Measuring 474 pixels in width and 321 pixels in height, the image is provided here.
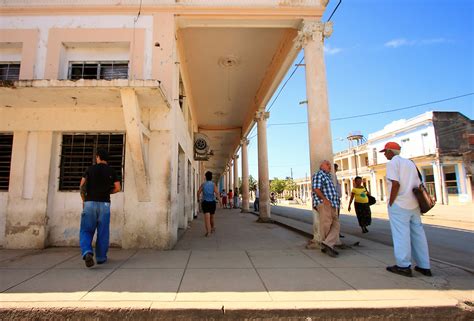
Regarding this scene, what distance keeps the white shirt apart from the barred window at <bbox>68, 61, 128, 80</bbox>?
5756 millimetres

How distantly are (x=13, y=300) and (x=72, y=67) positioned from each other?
5.17 meters

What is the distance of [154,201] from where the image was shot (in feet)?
19.2

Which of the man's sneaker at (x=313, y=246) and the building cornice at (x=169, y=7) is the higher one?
the building cornice at (x=169, y=7)

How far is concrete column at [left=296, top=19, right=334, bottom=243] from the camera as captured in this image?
6.15 meters

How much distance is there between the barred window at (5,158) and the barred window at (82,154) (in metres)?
Result: 1.12

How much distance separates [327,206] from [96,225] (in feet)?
13.5

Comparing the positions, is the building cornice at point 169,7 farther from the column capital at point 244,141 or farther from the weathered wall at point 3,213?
the column capital at point 244,141

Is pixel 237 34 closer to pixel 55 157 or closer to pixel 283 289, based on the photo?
pixel 55 157

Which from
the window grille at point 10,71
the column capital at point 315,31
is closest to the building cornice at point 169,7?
the column capital at point 315,31

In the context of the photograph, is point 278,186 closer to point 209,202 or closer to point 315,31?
point 209,202

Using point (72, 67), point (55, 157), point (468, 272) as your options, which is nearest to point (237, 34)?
point (72, 67)

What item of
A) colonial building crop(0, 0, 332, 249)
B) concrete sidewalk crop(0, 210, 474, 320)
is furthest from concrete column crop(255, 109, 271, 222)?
concrete sidewalk crop(0, 210, 474, 320)

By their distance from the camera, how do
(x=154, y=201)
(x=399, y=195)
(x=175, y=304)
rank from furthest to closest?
1. (x=154, y=201)
2. (x=399, y=195)
3. (x=175, y=304)

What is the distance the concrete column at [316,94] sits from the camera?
615cm
